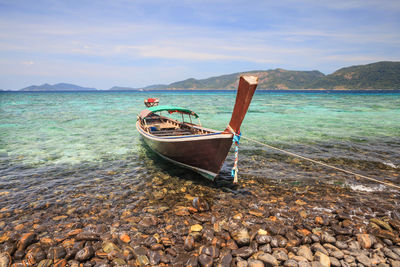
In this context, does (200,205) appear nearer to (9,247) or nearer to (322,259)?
(322,259)

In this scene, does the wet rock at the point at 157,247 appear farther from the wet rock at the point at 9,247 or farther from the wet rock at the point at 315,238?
the wet rock at the point at 315,238

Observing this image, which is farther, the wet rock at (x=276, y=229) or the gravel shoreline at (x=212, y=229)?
the wet rock at (x=276, y=229)

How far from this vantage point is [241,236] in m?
5.68

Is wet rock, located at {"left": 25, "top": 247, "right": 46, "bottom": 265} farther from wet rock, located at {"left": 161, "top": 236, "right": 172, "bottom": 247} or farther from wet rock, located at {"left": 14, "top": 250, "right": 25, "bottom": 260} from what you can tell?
wet rock, located at {"left": 161, "top": 236, "right": 172, "bottom": 247}

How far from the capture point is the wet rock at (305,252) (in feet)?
16.2

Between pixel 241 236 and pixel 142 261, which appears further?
pixel 241 236

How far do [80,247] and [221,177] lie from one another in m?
6.32

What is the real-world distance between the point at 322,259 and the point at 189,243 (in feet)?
10.3

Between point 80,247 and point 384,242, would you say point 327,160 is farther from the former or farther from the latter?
point 80,247

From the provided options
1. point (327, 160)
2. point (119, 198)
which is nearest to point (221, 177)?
point (119, 198)

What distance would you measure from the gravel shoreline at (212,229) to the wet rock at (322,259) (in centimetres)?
2

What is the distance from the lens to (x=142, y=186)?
924 centimetres

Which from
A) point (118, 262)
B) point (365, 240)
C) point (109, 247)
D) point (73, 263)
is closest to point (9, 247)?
point (73, 263)

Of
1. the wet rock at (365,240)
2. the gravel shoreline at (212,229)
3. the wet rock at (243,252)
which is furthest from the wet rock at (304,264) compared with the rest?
the wet rock at (365,240)
